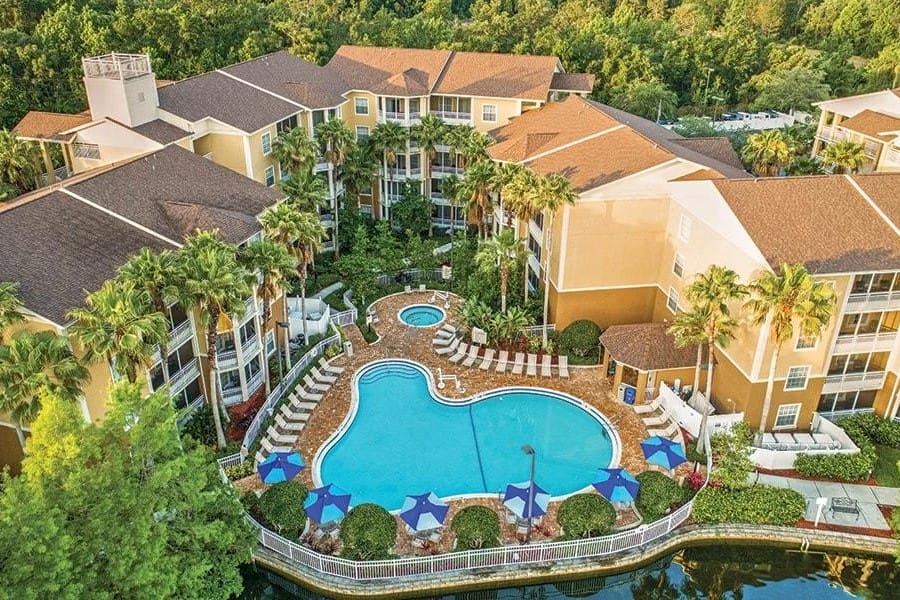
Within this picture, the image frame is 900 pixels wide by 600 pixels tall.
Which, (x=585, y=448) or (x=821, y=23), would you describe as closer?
(x=585, y=448)

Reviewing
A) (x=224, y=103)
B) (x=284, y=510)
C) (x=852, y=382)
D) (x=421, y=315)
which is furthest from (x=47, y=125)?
(x=852, y=382)

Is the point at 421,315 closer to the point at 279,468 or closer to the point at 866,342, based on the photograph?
the point at 279,468

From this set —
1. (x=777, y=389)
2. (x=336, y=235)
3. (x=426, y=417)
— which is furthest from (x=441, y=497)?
(x=336, y=235)

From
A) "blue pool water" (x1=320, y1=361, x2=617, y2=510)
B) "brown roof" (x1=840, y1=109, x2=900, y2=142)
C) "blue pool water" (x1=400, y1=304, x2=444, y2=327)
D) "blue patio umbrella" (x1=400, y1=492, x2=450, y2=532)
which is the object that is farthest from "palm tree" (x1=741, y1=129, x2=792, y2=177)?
"blue patio umbrella" (x1=400, y1=492, x2=450, y2=532)

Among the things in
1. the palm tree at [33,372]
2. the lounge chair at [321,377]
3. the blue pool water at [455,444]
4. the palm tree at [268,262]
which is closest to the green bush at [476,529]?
the blue pool water at [455,444]

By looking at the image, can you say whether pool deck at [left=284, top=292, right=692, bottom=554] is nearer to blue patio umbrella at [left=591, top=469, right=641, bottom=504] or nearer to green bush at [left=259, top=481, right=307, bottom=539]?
blue patio umbrella at [left=591, top=469, right=641, bottom=504]

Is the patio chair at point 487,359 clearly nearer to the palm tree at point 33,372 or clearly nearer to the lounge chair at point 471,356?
the lounge chair at point 471,356

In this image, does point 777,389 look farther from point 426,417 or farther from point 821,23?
point 821,23
